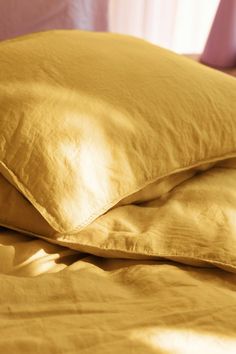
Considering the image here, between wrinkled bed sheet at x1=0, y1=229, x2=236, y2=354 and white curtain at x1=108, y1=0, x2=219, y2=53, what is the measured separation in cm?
126

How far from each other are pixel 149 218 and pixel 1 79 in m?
0.35

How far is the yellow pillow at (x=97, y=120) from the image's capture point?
81 centimetres

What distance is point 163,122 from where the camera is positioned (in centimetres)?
93

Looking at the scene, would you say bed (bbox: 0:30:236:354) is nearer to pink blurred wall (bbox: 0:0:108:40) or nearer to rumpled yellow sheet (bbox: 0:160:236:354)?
rumpled yellow sheet (bbox: 0:160:236:354)

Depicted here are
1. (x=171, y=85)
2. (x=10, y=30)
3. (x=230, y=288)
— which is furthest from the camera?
(x=10, y=30)

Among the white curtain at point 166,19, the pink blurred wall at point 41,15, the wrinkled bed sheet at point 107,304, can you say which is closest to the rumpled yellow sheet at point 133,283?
the wrinkled bed sheet at point 107,304

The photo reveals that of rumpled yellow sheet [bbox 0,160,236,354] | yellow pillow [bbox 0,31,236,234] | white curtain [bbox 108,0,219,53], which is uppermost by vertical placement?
yellow pillow [bbox 0,31,236,234]

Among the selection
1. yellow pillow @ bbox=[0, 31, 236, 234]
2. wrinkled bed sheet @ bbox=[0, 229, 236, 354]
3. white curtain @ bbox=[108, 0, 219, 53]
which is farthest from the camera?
white curtain @ bbox=[108, 0, 219, 53]

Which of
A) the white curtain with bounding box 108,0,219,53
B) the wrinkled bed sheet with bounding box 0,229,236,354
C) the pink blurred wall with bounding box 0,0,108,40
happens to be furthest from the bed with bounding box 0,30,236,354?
the white curtain with bounding box 108,0,219,53

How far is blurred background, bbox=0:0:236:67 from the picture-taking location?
1.59 metres

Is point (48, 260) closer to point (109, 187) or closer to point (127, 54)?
point (109, 187)

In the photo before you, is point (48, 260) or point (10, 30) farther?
point (10, 30)

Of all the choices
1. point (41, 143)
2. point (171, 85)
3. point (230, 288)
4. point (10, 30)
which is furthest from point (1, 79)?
point (10, 30)

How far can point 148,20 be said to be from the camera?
1942mm
